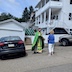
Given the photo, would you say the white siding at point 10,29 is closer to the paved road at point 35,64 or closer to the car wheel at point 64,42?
the car wheel at point 64,42

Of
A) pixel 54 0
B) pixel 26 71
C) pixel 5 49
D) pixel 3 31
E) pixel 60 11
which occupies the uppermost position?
pixel 54 0

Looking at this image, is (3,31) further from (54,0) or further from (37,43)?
(54,0)

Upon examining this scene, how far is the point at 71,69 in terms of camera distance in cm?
819

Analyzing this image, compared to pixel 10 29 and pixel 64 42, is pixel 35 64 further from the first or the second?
pixel 10 29

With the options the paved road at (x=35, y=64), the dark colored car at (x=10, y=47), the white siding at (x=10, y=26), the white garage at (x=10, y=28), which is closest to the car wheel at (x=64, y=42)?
the white garage at (x=10, y=28)

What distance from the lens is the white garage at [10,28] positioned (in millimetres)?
20750

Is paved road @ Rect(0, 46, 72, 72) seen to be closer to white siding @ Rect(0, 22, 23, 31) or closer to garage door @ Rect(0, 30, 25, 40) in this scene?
garage door @ Rect(0, 30, 25, 40)

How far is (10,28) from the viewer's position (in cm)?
2123

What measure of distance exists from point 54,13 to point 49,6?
418cm

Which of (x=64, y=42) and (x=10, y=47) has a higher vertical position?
(x=64, y=42)

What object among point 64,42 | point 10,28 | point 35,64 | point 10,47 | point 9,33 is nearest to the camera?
point 35,64

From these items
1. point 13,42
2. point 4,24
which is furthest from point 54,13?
point 13,42

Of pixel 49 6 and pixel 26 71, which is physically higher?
pixel 49 6

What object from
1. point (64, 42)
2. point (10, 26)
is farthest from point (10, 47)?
point (10, 26)
